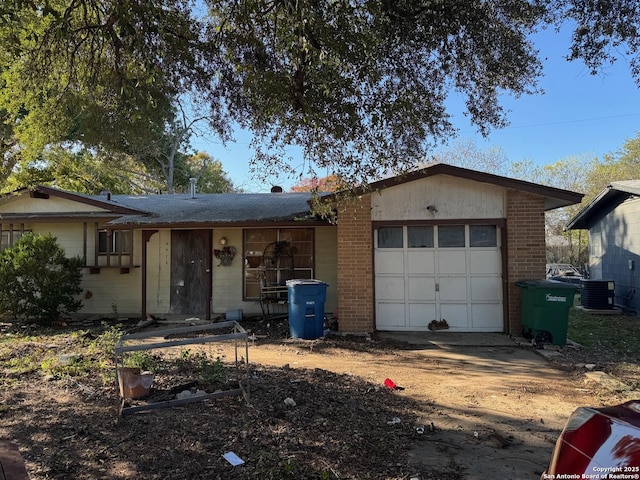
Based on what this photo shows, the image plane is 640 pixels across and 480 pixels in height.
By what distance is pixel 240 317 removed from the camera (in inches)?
442

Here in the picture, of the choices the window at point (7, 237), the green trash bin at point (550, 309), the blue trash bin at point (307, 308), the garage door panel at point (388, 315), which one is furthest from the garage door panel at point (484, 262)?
the window at point (7, 237)

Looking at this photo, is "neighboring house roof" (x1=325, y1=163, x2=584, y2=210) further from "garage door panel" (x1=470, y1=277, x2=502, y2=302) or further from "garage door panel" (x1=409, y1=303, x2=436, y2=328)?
"garage door panel" (x1=409, y1=303, x2=436, y2=328)

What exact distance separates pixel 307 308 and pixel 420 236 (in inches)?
114

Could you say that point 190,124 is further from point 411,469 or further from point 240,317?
point 411,469

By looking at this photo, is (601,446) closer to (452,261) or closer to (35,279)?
(452,261)

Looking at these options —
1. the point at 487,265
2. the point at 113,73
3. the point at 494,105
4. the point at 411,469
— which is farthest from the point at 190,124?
the point at 411,469

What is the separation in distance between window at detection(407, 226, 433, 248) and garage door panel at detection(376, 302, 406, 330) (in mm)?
1367

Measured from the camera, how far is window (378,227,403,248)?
9617mm

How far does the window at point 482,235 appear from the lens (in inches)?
368

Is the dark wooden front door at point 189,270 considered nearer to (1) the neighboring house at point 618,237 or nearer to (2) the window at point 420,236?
(2) the window at point 420,236

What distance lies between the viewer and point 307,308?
29.3 ft

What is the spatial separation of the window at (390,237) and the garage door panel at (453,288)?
3.95 feet

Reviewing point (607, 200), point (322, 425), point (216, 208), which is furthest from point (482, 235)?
point (607, 200)

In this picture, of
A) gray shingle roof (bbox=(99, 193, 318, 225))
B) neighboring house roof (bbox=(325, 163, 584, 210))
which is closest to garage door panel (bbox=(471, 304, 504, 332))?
neighboring house roof (bbox=(325, 163, 584, 210))
